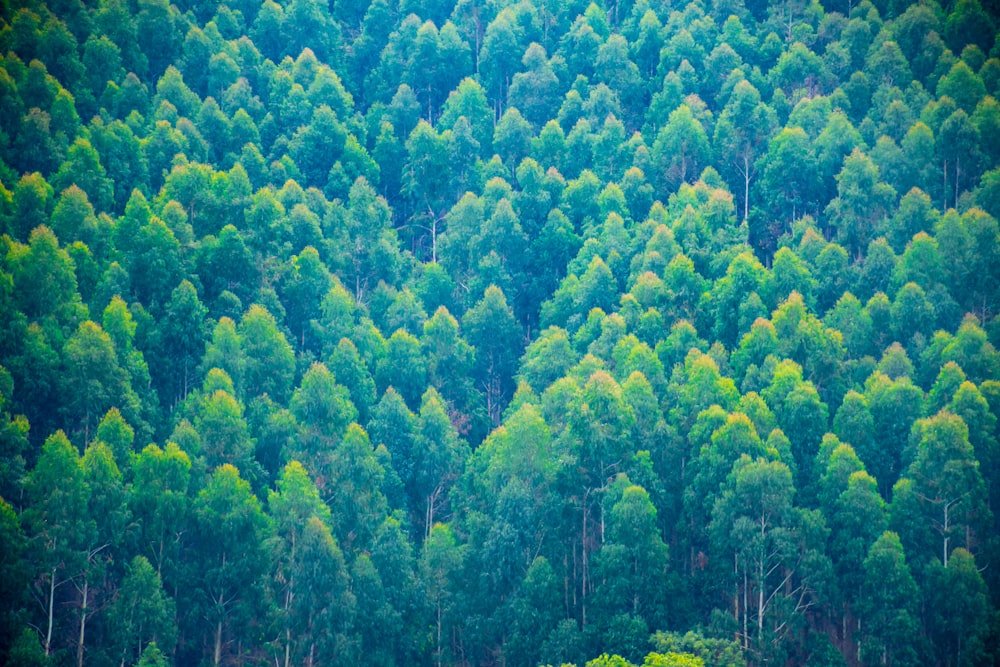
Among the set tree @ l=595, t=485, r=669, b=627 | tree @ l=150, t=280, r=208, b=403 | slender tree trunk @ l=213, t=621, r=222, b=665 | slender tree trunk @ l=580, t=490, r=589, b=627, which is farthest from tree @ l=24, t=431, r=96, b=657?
tree @ l=595, t=485, r=669, b=627

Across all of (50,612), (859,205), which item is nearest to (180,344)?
(50,612)

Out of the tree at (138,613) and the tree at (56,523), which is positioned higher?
the tree at (56,523)

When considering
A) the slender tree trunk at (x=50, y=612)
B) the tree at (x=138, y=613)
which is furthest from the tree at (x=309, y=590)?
the slender tree trunk at (x=50, y=612)

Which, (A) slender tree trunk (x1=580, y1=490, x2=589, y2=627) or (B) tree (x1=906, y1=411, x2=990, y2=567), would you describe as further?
(B) tree (x1=906, y1=411, x2=990, y2=567)

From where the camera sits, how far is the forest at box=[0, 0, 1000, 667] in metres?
66.7

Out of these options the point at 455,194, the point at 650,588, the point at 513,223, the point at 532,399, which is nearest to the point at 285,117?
the point at 455,194

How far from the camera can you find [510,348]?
86.5m

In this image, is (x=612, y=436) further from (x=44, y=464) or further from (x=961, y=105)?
(x=961, y=105)

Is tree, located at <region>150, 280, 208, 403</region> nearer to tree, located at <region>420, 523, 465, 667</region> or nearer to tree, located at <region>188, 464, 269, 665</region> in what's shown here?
tree, located at <region>188, 464, 269, 665</region>

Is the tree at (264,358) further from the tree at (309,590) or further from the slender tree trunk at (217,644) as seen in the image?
the slender tree trunk at (217,644)

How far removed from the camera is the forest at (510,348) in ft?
219

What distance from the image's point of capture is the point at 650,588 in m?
66.9

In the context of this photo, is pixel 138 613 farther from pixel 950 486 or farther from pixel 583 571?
pixel 950 486

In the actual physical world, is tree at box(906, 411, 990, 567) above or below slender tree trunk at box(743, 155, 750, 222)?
below
